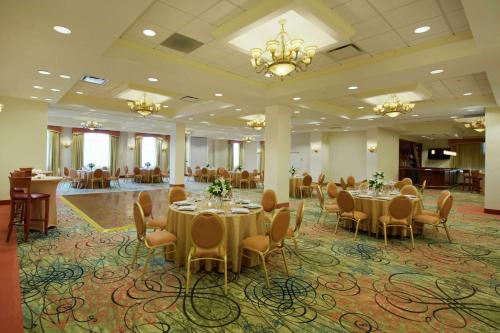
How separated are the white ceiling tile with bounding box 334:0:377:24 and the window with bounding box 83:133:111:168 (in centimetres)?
1720

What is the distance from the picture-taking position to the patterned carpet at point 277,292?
2.60 m

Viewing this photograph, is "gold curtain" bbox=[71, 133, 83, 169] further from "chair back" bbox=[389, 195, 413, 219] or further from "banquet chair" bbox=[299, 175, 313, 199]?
"chair back" bbox=[389, 195, 413, 219]

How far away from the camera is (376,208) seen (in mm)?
5523

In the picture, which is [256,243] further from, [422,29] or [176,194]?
[422,29]

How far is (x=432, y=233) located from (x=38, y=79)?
9310 mm

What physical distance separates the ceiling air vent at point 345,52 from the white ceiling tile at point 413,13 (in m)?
0.85

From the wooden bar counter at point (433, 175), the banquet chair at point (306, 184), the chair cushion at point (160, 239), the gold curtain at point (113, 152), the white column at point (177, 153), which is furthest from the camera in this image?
the gold curtain at point (113, 152)

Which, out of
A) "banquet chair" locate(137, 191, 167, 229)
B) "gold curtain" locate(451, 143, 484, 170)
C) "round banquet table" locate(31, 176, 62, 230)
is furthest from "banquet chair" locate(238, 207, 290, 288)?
"gold curtain" locate(451, 143, 484, 170)

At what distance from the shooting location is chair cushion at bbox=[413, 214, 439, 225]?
202 inches

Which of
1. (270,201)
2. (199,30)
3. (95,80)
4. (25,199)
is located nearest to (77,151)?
(95,80)

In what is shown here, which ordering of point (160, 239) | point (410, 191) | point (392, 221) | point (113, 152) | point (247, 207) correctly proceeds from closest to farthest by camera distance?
point (160, 239)
point (247, 207)
point (392, 221)
point (410, 191)
point (113, 152)

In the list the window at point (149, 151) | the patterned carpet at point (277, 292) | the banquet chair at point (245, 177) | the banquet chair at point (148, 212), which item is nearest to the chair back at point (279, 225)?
the patterned carpet at point (277, 292)

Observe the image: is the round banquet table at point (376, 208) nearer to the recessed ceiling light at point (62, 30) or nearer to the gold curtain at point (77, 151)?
the recessed ceiling light at point (62, 30)

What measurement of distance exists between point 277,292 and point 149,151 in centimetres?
1837
